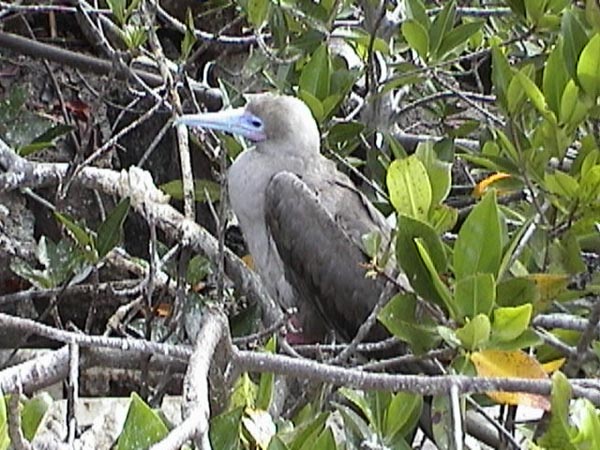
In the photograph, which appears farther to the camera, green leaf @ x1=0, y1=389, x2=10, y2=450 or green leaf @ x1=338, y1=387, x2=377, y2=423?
green leaf @ x1=338, y1=387, x2=377, y2=423

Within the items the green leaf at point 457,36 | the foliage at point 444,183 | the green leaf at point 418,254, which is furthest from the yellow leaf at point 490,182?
the green leaf at point 418,254

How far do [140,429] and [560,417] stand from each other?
0.46 m

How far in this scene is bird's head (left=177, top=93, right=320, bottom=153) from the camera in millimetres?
2502

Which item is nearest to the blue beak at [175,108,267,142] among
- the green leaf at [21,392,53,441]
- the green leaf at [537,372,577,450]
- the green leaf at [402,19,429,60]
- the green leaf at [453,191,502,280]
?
the green leaf at [402,19,429,60]

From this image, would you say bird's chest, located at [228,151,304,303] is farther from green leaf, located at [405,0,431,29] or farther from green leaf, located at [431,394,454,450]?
green leaf, located at [431,394,454,450]

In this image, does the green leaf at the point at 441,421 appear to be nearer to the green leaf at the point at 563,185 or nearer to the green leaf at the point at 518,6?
the green leaf at the point at 563,185

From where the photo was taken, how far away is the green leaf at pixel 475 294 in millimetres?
1475

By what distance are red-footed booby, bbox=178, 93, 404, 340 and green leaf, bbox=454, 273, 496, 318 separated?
929 millimetres

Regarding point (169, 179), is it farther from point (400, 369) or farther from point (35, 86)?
point (400, 369)

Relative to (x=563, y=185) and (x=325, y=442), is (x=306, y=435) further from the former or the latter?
(x=563, y=185)

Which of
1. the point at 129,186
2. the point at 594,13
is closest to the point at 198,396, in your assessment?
the point at 129,186

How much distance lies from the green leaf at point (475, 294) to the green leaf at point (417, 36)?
832 millimetres

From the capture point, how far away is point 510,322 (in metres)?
1.49

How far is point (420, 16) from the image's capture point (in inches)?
89.8
